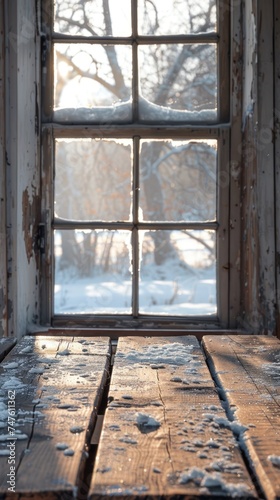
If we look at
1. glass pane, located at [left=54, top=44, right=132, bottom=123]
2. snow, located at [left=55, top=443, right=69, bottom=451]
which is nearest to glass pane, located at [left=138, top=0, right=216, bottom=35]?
glass pane, located at [left=54, top=44, right=132, bottom=123]

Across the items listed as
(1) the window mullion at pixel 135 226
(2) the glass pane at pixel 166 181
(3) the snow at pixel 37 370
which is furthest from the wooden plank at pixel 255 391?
(2) the glass pane at pixel 166 181

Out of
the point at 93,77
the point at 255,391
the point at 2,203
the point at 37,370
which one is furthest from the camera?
the point at 93,77

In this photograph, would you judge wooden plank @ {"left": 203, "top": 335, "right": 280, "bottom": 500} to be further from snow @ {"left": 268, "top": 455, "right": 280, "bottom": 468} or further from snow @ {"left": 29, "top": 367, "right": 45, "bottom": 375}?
snow @ {"left": 29, "top": 367, "right": 45, "bottom": 375}

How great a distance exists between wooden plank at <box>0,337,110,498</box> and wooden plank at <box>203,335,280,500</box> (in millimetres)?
231

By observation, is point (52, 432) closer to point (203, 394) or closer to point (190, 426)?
point (190, 426)

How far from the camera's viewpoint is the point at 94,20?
7.84 feet

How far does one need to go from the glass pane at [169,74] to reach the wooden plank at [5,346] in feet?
3.42

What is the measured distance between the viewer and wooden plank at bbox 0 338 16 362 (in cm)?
150

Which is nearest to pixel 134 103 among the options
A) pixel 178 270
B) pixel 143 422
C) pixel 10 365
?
pixel 10 365

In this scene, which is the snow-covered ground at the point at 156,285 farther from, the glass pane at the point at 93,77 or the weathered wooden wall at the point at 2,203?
the weathered wooden wall at the point at 2,203

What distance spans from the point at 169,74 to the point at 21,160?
75cm

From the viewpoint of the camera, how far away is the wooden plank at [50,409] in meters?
0.79

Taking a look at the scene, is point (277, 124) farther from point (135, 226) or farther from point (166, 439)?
point (166, 439)

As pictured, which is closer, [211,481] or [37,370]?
[211,481]
